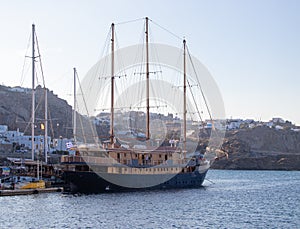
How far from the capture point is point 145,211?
4256cm

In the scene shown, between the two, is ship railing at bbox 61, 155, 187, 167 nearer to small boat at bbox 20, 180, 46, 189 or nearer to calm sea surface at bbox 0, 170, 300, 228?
small boat at bbox 20, 180, 46, 189

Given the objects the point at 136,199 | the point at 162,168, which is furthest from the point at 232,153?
the point at 136,199

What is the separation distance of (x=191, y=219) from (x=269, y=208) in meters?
12.1

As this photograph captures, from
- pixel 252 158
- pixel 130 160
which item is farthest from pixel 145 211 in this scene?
pixel 252 158

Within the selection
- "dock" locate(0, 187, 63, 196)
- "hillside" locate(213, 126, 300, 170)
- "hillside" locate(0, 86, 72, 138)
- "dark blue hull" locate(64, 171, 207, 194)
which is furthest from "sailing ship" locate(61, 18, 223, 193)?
"hillside" locate(213, 126, 300, 170)

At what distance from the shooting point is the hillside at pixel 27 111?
144250 mm

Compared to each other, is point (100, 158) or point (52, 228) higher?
point (100, 158)

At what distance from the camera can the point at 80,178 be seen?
182ft

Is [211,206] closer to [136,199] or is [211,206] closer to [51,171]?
[136,199]

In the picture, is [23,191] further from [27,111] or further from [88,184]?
[27,111]

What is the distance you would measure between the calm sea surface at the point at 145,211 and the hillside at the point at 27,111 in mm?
88225

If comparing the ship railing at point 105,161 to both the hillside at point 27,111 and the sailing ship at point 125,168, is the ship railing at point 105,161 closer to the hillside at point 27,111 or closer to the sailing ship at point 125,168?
the sailing ship at point 125,168

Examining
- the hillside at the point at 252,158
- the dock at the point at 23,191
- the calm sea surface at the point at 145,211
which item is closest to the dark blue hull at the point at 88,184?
the dock at the point at 23,191

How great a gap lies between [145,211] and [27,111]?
125m
